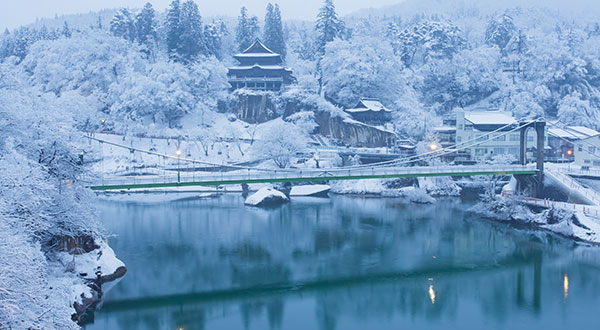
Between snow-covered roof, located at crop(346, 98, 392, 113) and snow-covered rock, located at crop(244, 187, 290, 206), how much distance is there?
47.2 ft

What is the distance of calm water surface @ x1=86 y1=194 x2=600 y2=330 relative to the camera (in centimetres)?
1568

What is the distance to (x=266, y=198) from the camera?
34.0 m

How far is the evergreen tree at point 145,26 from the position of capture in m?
58.7

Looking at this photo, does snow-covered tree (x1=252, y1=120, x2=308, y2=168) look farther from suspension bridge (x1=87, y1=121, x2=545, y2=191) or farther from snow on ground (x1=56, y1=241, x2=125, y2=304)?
snow on ground (x1=56, y1=241, x2=125, y2=304)

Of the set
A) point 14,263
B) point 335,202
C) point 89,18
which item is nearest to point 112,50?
point 335,202

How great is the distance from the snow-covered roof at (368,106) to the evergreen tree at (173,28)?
2053cm

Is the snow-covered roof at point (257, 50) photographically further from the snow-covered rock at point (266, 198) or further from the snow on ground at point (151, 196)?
the snow-covered rock at point (266, 198)

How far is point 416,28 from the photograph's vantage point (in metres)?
59.5

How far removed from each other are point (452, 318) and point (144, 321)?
975 cm

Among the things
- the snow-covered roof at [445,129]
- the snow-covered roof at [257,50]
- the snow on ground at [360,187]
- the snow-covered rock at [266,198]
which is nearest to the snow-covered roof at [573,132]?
the snow-covered roof at [445,129]

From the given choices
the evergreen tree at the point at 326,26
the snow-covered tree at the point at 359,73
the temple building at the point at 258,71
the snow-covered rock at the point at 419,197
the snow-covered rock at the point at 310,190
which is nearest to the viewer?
the snow-covered rock at the point at 419,197

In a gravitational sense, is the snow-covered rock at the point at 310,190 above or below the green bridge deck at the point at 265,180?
below

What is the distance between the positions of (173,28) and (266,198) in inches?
1102

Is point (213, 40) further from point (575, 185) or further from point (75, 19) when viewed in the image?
point (75, 19)
